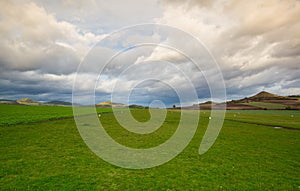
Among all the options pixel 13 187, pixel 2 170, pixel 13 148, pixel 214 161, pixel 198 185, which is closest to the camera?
pixel 13 187

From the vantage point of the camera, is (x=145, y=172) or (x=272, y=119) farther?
(x=272, y=119)

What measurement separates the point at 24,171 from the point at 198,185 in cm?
1090

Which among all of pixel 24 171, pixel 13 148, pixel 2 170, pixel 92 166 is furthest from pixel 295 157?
pixel 13 148

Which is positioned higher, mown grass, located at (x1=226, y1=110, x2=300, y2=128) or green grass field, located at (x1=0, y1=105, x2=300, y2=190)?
mown grass, located at (x1=226, y1=110, x2=300, y2=128)

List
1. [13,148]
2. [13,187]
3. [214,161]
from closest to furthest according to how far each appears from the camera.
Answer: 1. [13,187]
2. [214,161]
3. [13,148]

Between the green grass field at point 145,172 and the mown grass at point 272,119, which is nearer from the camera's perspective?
the green grass field at point 145,172

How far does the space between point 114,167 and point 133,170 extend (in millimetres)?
1518

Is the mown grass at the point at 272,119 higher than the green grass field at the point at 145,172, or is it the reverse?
the mown grass at the point at 272,119

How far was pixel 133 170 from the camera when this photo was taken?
49.4 feet

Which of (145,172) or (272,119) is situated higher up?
(272,119)

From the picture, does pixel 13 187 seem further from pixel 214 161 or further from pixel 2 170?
pixel 214 161

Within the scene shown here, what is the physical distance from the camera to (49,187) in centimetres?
1141

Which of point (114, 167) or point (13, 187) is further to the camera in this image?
point (114, 167)

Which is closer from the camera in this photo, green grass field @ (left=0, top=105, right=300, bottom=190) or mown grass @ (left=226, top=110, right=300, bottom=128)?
green grass field @ (left=0, top=105, right=300, bottom=190)
